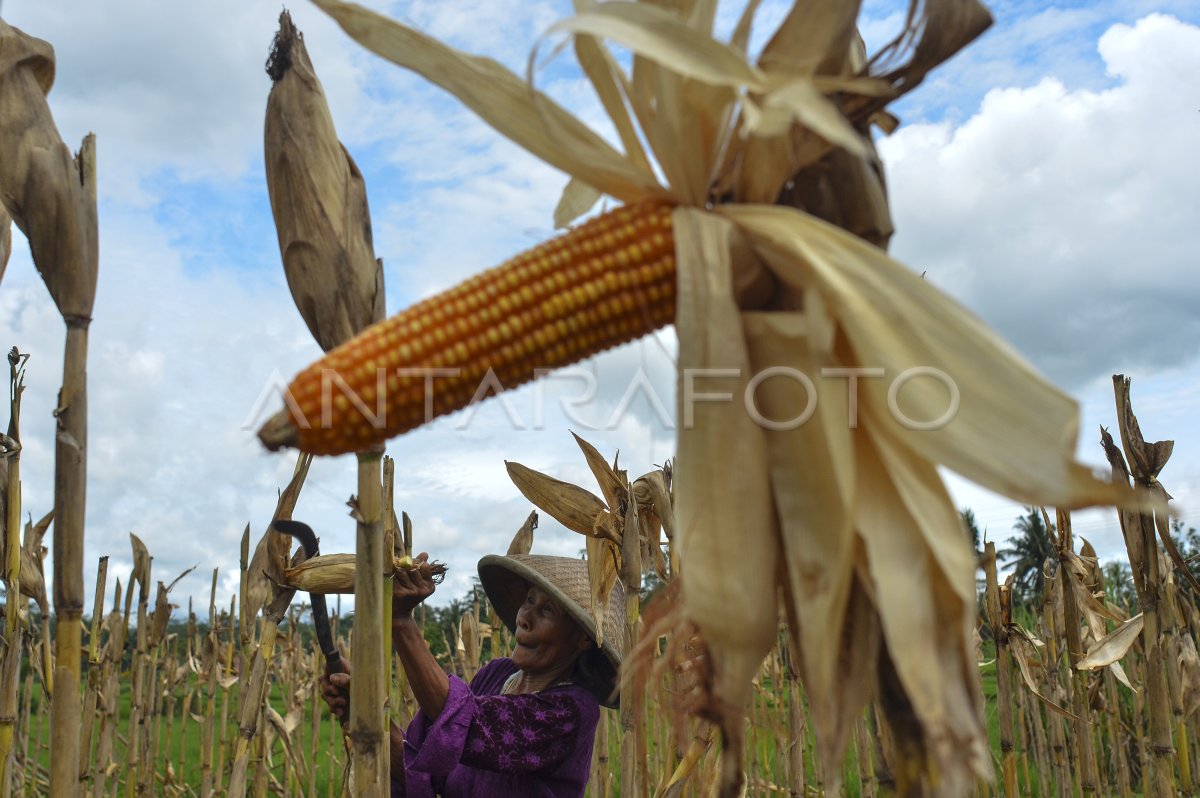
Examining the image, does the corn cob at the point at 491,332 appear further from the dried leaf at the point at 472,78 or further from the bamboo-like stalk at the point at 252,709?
the bamboo-like stalk at the point at 252,709

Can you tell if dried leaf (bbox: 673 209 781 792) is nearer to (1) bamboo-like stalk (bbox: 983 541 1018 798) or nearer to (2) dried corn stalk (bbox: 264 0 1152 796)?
(2) dried corn stalk (bbox: 264 0 1152 796)

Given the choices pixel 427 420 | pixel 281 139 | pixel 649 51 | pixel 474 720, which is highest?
pixel 281 139

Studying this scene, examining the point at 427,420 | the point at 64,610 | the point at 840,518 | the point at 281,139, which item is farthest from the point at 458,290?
the point at 64,610

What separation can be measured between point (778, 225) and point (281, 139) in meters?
0.89

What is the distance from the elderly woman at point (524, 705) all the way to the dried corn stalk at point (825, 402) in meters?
1.73

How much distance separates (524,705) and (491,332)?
2.46 metres

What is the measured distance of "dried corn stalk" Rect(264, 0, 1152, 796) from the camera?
85 centimetres

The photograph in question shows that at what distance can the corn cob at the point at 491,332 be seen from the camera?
3.20ft

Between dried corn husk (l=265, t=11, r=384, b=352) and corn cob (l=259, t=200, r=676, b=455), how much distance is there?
0.41 meters

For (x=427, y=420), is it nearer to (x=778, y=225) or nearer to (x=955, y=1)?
(x=778, y=225)

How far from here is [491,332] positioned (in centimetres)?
101

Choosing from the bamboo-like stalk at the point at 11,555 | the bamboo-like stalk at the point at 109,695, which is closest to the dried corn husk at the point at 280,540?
the bamboo-like stalk at the point at 11,555

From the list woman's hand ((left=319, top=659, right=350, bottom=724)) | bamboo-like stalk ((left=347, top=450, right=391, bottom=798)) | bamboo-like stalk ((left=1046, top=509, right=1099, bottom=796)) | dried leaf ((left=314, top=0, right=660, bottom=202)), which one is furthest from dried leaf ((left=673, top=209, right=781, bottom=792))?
bamboo-like stalk ((left=1046, top=509, right=1099, bottom=796))

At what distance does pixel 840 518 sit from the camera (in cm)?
90
